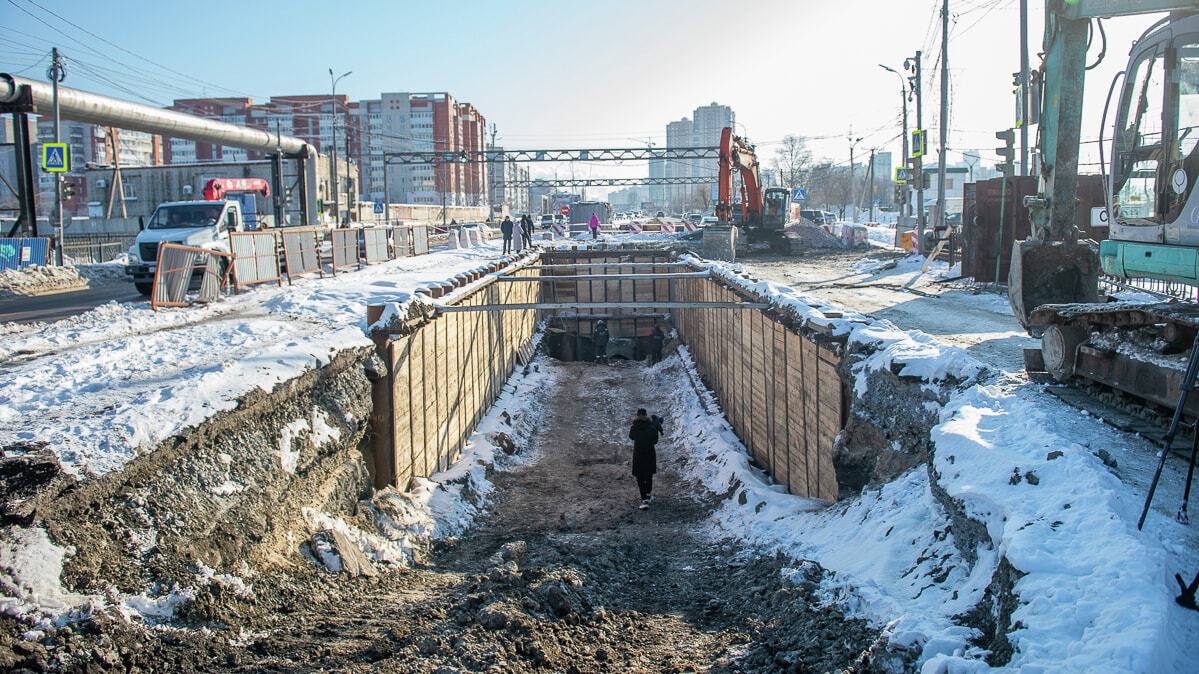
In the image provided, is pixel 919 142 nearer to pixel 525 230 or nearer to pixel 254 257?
pixel 525 230

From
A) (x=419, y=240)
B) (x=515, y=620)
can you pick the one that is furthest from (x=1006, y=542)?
(x=419, y=240)

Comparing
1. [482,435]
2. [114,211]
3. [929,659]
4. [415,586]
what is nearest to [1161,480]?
[929,659]

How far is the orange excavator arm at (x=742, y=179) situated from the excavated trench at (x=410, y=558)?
21908 mm

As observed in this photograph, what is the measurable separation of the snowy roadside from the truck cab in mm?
15695

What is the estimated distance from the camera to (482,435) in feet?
44.3

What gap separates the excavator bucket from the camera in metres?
8.59

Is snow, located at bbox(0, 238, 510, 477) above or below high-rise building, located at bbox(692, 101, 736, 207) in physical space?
below

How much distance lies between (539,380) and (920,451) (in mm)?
14242

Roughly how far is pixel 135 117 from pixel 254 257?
14.3 meters

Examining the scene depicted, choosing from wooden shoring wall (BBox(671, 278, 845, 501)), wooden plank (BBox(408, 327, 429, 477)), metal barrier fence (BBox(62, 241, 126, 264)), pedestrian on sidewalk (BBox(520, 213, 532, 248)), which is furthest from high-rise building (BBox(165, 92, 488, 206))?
wooden plank (BBox(408, 327, 429, 477))

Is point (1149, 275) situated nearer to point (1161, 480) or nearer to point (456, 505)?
point (1161, 480)

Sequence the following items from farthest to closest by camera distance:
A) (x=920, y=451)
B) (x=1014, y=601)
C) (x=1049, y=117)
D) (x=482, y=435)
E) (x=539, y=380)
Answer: (x=539, y=380) → (x=482, y=435) → (x=1049, y=117) → (x=920, y=451) → (x=1014, y=601)

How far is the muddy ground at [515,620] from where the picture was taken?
174 inches

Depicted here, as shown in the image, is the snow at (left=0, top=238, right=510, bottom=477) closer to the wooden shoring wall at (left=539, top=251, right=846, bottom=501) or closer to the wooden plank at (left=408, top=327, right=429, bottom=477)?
the wooden plank at (left=408, top=327, right=429, bottom=477)
